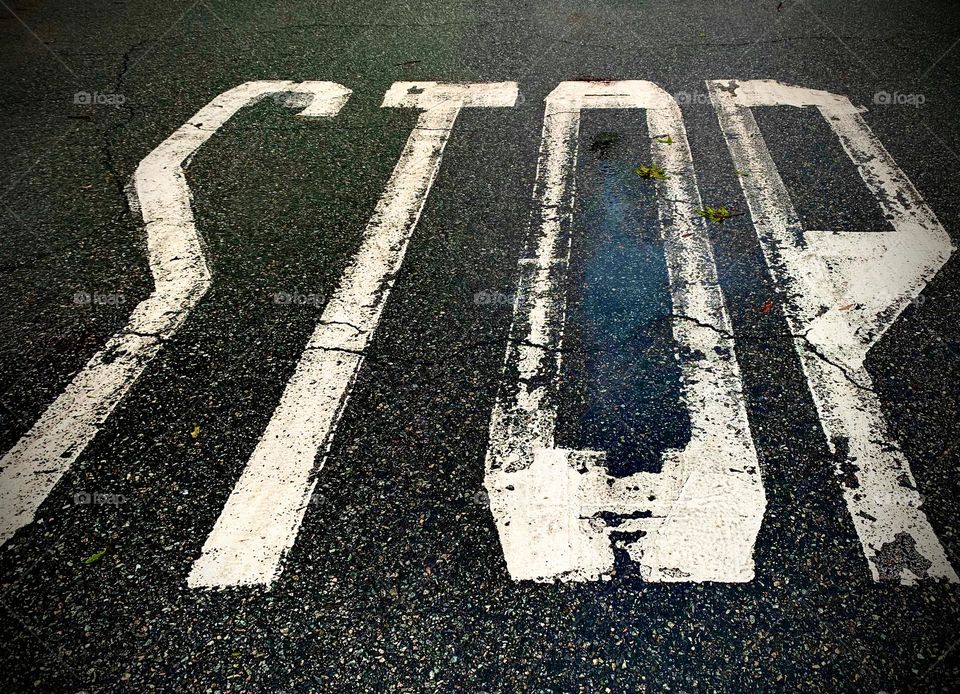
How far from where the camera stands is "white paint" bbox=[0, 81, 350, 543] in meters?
2.59

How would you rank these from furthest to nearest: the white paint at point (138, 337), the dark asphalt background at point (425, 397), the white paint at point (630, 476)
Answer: the white paint at point (138, 337), the white paint at point (630, 476), the dark asphalt background at point (425, 397)

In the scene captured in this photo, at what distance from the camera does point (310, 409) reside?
283 cm

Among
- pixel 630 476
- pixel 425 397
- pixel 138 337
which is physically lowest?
pixel 630 476

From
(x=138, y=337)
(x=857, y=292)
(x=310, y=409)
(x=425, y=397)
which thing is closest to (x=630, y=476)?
(x=425, y=397)

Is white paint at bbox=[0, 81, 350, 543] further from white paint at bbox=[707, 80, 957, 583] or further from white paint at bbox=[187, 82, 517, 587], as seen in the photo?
white paint at bbox=[707, 80, 957, 583]

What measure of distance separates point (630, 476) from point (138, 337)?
2.44 meters

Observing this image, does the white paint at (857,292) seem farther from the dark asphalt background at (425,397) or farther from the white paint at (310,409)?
the white paint at (310,409)

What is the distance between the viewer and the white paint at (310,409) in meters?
2.30

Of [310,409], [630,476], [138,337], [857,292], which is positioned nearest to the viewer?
[630,476]

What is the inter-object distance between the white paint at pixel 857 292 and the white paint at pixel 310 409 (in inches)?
80.2

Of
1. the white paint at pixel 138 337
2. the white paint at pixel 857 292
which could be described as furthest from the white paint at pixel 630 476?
the white paint at pixel 138 337

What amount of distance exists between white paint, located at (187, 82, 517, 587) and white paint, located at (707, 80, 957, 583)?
204cm

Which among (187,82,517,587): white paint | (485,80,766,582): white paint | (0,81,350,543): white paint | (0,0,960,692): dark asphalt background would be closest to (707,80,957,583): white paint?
(0,0,960,692): dark asphalt background

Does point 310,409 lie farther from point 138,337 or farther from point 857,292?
point 857,292
